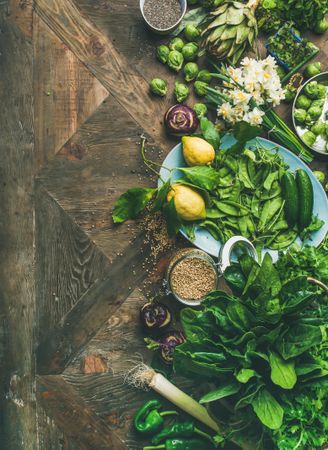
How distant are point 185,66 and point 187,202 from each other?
0.53 metres

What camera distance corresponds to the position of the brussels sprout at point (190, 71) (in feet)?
6.48

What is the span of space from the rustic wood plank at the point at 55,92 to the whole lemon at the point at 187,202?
462 millimetres

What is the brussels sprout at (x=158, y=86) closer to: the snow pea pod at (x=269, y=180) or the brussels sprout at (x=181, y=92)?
the brussels sprout at (x=181, y=92)

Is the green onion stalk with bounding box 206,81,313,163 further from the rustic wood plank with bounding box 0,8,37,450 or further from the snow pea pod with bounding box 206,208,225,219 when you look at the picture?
the rustic wood plank with bounding box 0,8,37,450

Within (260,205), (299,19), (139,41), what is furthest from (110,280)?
(299,19)

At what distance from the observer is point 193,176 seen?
1.86 m

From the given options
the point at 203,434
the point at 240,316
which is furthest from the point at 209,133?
the point at 203,434

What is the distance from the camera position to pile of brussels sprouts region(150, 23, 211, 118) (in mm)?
1975

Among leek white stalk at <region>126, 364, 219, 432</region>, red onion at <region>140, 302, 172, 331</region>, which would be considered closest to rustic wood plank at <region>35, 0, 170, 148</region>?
red onion at <region>140, 302, 172, 331</region>

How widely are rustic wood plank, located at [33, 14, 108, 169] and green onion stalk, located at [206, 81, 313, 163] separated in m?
0.47

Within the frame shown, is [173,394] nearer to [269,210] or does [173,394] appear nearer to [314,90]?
[269,210]

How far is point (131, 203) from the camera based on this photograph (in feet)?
6.36

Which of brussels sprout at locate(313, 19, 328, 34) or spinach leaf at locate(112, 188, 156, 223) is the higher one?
brussels sprout at locate(313, 19, 328, 34)

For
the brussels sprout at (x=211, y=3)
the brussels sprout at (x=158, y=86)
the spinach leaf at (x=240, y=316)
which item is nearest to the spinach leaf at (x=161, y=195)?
the brussels sprout at (x=158, y=86)
